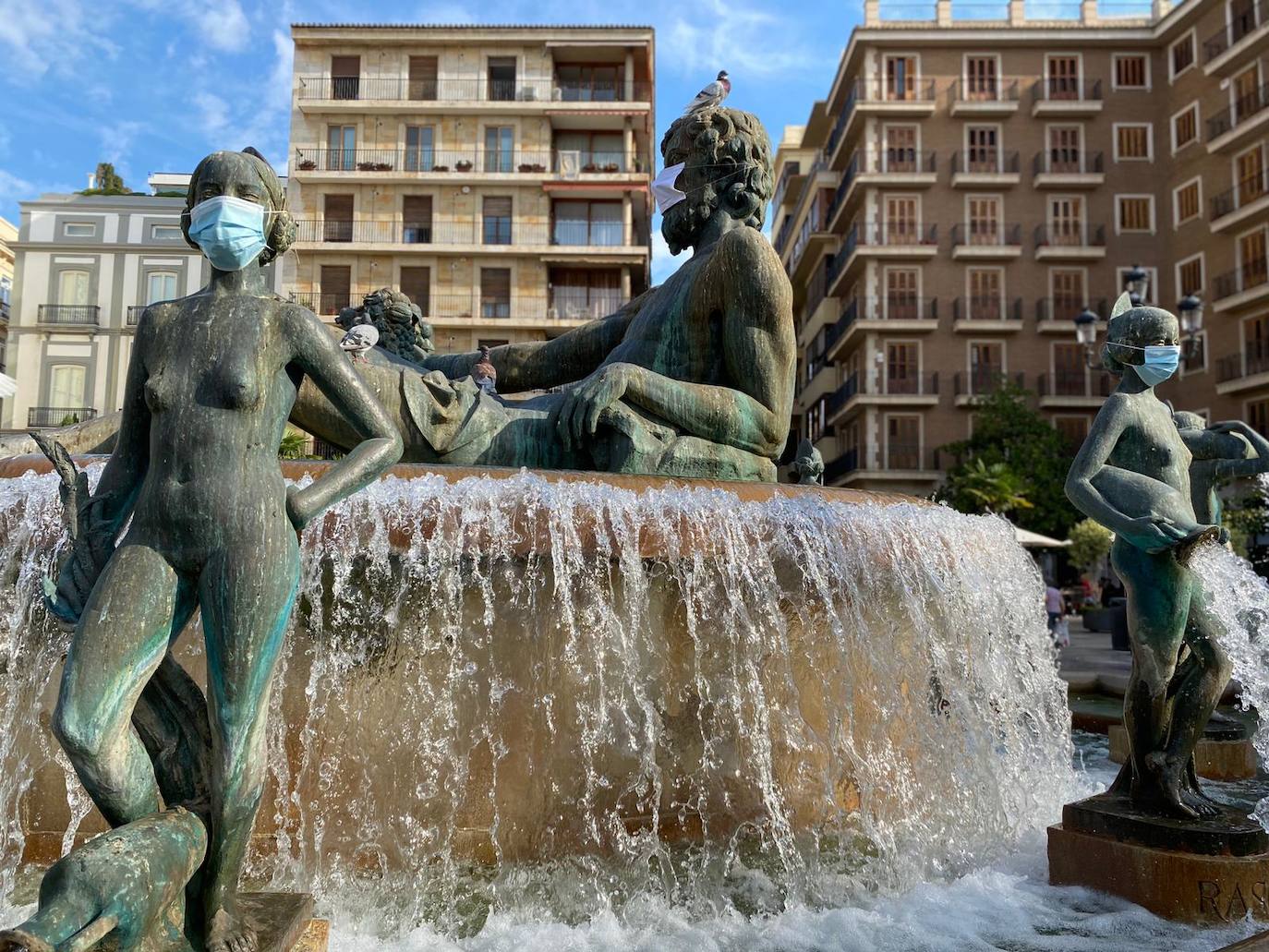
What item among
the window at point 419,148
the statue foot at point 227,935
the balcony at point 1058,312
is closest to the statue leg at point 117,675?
the statue foot at point 227,935

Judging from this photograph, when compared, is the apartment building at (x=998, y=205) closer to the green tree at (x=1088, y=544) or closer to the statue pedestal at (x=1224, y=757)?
the green tree at (x=1088, y=544)

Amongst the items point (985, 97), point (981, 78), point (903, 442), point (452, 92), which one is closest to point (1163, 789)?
point (903, 442)

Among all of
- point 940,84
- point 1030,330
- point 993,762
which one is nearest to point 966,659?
point 993,762

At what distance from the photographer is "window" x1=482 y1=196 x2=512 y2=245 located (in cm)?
4038

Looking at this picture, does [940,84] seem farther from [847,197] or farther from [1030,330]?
[1030,330]

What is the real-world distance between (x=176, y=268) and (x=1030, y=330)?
34606 millimetres

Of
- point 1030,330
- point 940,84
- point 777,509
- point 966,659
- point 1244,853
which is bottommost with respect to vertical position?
point 1244,853

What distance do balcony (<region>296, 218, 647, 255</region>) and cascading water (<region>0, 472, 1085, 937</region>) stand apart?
3654 centimetres

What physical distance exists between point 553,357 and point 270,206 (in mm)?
3058

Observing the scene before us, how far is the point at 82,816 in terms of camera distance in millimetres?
3420

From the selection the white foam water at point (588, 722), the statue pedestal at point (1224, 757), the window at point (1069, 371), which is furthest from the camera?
the window at point (1069, 371)

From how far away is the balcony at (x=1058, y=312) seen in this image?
41.1m

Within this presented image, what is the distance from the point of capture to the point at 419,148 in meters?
41.2

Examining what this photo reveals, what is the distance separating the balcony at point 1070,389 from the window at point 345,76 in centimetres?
2955
